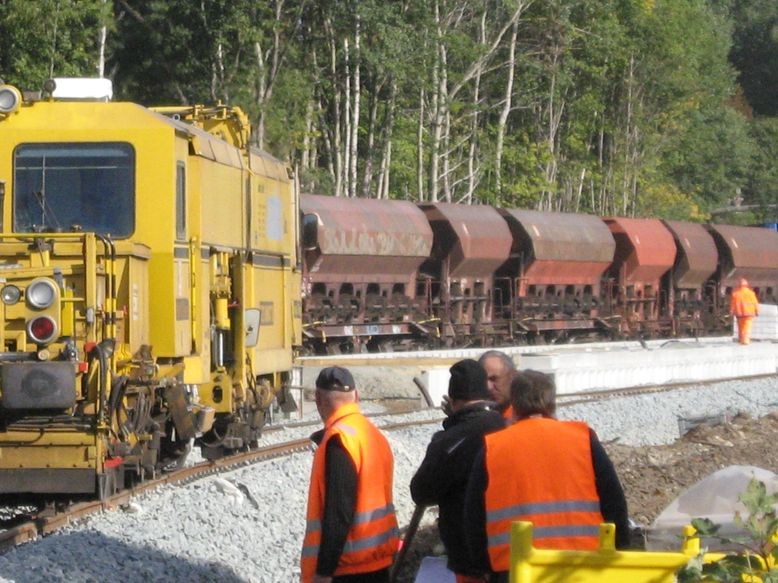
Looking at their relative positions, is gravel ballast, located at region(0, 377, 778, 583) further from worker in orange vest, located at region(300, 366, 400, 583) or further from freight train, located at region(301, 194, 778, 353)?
freight train, located at region(301, 194, 778, 353)

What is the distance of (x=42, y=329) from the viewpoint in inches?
380

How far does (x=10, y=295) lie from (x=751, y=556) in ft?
20.5

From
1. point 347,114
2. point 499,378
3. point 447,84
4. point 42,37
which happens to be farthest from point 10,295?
point 447,84

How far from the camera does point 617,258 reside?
3841cm

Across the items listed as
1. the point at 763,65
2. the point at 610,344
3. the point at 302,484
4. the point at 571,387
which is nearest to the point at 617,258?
the point at 610,344

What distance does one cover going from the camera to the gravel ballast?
27.5 ft

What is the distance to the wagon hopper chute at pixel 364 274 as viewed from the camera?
90.2 feet

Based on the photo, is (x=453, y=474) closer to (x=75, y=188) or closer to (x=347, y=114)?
(x=75, y=188)

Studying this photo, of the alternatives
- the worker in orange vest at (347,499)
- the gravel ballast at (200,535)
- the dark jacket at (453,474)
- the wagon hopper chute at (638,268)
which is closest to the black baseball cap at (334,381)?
the worker in orange vest at (347,499)

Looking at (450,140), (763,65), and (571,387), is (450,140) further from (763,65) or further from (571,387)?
(763,65)

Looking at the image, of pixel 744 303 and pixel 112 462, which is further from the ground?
pixel 744 303

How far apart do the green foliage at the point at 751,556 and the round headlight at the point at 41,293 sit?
580 cm

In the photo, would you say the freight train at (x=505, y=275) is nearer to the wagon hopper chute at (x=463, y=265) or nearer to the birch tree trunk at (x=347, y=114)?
the wagon hopper chute at (x=463, y=265)

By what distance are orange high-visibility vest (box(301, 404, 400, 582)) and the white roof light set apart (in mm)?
6249
